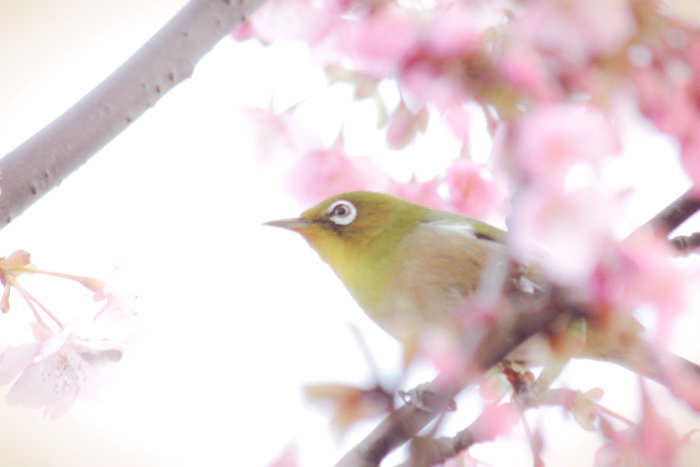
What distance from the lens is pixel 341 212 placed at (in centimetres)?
60

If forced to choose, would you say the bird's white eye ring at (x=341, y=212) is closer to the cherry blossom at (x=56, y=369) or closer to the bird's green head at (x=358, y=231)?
the bird's green head at (x=358, y=231)

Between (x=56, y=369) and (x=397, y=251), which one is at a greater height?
(x=56, y=369)

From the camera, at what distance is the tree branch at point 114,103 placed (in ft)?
1.04

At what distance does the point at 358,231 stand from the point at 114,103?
0.31m

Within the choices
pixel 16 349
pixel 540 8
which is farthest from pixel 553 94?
pixel 16 349

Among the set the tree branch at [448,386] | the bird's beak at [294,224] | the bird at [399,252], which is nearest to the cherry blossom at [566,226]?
the tree branch at [448,386]

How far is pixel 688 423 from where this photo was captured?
314 mm

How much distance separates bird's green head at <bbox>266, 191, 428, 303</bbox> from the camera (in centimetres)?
59

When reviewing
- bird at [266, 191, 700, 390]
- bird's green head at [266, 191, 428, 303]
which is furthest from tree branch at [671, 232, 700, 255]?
bird's green head at [266, 191, 428, 303]

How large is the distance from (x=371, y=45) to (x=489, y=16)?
48 mm

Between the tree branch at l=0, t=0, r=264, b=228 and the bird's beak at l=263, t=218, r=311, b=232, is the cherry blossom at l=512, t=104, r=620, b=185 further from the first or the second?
the bird's beak at l=263, t=218, r=311, b=232

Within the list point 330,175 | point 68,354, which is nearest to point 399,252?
point 330,175

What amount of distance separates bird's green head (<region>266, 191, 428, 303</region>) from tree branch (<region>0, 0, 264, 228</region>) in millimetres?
226

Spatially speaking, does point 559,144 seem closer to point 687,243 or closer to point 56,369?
point 687,243
